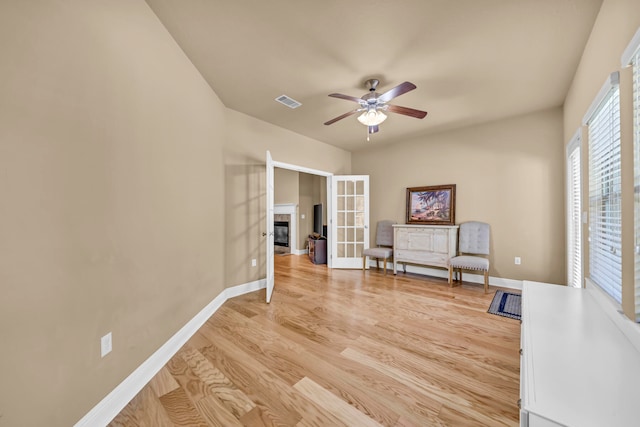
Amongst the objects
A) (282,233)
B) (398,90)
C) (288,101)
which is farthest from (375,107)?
(282,233)

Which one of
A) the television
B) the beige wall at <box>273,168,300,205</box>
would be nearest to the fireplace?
the beige wall at <box>273,168,300,205</box>

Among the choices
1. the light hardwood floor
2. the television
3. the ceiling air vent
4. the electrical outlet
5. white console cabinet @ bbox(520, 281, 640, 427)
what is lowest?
the light hardwood floor

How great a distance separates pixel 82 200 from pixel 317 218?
612 cm

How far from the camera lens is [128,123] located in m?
1.65

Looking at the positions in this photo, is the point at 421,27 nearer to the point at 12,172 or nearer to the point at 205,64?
the point at 205,64

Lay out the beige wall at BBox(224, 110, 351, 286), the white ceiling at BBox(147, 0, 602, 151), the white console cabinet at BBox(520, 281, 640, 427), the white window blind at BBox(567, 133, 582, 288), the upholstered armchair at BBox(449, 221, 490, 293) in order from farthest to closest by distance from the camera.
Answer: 1. the upholstered armchair at BBox(449, 221, 490, 293)
2. the beige wall at BBox(224, 110, 351, 286)
3. the white window blind at BBox(567, 133, 582, 288)
4. the white ceiling at BBox(147, 0, 602, 151)
5. the white console cabinet at BBox(520, 281, 640, 427)

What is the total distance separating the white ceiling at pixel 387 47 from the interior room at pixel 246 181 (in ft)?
0.06

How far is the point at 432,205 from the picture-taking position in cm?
451

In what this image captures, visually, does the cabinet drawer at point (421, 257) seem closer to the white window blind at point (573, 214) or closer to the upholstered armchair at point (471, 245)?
the upholstered armchair at point (471, 245)

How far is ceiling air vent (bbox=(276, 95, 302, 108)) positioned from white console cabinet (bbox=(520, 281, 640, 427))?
3054 millimetres

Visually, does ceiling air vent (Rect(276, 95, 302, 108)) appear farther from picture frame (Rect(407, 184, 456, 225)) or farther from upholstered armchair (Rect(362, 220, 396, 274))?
upholstered armchair (Rect(362, 220, 396, 274))

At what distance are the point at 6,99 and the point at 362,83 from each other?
104 inches

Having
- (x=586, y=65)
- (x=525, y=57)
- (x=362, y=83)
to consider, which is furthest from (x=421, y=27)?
(x=586, y=65)

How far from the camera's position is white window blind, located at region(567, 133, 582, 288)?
9.04 feet
